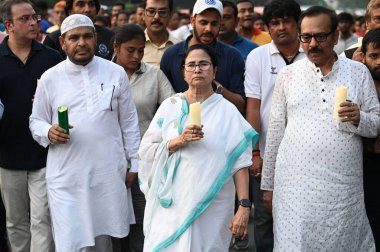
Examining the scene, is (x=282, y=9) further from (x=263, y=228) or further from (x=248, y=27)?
(x=248, y=27)

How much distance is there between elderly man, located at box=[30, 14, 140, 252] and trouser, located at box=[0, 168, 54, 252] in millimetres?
311

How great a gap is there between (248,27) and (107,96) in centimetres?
479

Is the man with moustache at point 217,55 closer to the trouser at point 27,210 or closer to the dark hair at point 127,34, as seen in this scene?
the dark hair at point 127,34

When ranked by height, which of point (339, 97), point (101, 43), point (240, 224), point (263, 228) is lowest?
point (263, 228)

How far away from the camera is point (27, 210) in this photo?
730cm

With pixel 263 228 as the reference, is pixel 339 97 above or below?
above

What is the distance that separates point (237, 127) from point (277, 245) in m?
0.90

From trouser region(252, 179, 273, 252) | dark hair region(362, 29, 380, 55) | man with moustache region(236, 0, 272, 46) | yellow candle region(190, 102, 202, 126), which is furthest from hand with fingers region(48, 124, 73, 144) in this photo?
man with moustache region(236, 0, 272, 46)

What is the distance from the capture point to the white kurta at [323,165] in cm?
581

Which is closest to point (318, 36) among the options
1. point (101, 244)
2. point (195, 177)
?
point (195, 177)

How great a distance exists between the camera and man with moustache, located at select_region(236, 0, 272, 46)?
11.1 meters

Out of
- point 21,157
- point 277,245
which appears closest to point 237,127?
point 277,245

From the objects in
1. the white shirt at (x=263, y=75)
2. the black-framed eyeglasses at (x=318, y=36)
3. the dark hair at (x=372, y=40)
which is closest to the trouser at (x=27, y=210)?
the white shirt at (x=263, y=75)

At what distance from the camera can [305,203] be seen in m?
5.87
